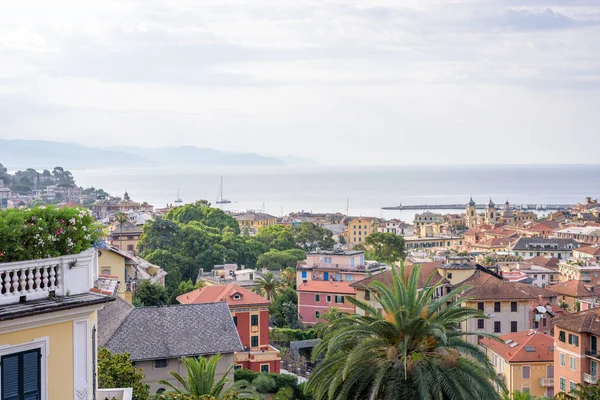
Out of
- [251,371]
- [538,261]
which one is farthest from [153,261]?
[538,261]

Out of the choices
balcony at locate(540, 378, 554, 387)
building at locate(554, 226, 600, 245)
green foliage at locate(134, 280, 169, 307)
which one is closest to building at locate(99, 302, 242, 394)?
green foliage at locate(134, 280, 169, 307)

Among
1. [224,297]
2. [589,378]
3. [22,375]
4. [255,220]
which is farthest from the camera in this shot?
[255,220]

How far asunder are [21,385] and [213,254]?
6412 centimetres

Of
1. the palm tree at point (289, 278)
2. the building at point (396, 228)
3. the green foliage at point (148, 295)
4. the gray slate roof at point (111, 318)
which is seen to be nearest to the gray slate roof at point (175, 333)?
the gray slate roof at point (111, 318)

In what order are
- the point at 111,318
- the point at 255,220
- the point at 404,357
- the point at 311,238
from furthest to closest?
1. the point at 255,220
2. the point at 311,238
3. the point at 111,318
4. the point at 404,357

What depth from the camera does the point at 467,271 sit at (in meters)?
44.4

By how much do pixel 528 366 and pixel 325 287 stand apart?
21.6 meters

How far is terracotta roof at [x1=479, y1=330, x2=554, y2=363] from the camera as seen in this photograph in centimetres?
3319

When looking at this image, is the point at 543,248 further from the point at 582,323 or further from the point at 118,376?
the point at 118,376

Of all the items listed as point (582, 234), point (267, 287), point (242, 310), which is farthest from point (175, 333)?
point (582, 234)

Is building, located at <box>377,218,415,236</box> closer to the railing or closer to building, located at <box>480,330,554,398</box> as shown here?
building, located at <box>480,330,554,398</box>

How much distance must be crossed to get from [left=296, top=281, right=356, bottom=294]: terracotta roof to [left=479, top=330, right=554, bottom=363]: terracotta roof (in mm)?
18887

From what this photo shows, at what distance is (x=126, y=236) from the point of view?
82.1m

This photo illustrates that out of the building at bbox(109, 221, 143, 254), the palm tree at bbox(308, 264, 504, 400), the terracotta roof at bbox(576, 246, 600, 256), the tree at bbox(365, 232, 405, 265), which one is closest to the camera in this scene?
the palm tree at bbox(308, 264, 504, 400)
